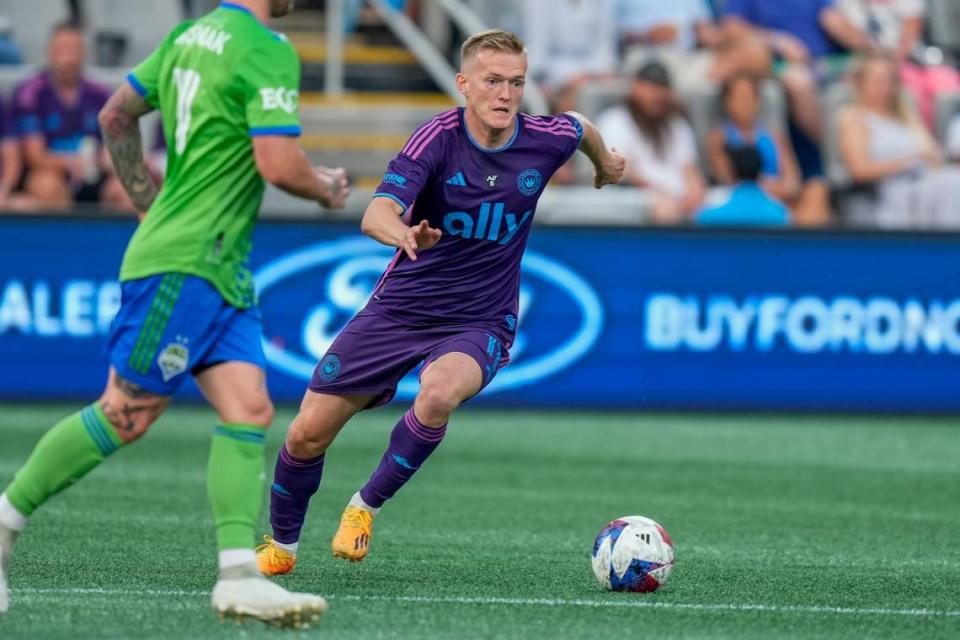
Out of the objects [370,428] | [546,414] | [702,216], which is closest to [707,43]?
[702,216]

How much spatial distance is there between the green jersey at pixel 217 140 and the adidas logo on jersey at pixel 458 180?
1.34m

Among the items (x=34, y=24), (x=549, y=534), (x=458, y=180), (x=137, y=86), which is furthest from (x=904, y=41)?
(x=137, y=86)

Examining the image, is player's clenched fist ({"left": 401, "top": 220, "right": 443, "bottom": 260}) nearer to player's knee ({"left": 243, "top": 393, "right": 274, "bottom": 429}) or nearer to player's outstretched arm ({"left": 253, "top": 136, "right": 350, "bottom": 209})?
player's outstretched arm ({"left": 253, "top": 136, "right": 350, "bottom": 209})

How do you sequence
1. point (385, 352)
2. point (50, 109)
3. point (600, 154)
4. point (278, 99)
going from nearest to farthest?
point (278, 99) → point (385, 352) → point (600, 154) → point (50, 109)

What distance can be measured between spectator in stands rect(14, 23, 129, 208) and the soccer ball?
8.12 metres

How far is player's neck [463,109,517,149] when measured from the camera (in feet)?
22.1

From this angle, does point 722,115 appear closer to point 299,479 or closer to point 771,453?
point 771,453

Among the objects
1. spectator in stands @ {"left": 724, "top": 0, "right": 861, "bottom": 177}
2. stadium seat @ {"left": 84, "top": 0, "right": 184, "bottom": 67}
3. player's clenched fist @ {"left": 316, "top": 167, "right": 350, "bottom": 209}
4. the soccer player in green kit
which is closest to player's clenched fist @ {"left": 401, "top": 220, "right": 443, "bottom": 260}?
player's clenched fist @ {"left": 316, "top": 167, "right": 350, "bottom": 209}

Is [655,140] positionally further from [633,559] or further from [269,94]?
[269,94]

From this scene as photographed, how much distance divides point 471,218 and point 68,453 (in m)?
1.99

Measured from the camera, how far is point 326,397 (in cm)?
666

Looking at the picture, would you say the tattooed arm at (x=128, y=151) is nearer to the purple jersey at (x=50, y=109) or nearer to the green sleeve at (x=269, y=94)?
the green sleeve at (x=269, y=94)

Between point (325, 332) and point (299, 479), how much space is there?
6.44 m

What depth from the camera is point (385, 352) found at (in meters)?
6.73
